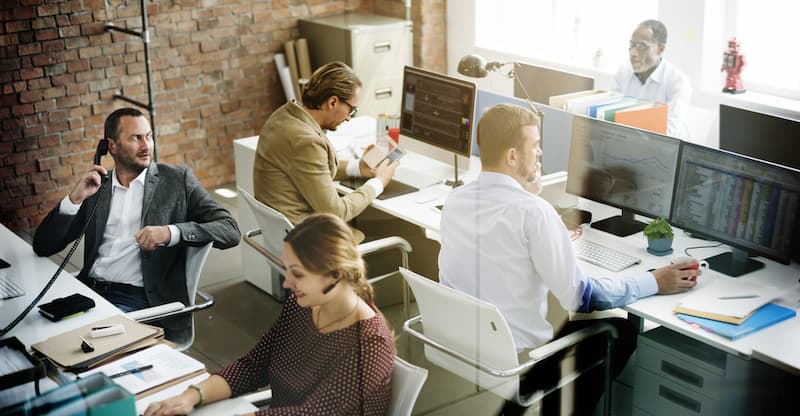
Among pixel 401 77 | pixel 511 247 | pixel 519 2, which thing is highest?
pixel 519 2

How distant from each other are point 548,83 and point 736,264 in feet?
4.36

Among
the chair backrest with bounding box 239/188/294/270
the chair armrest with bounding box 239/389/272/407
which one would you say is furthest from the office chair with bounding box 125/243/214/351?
the chair armrest with bounding box 239/389/272/407

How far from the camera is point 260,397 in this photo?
211 cm

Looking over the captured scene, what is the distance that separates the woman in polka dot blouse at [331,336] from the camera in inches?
78.2

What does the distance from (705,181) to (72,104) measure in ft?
6.09

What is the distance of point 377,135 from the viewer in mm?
3910

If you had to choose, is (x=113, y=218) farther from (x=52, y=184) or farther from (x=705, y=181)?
(x=705, y=181)

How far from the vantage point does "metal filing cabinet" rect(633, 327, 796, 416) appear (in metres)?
2.55

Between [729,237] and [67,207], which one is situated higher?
[67,207]

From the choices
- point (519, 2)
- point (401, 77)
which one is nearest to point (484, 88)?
point (401, 77)

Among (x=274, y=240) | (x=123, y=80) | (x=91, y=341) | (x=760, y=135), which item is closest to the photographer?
(x=91, y=341)

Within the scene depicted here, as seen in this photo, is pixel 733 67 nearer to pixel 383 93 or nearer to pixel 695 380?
pixel 383 93

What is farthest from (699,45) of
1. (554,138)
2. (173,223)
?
(173,223)

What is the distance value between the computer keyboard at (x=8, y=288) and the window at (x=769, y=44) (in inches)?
136
